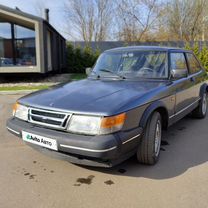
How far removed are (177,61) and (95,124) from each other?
8.19 ft

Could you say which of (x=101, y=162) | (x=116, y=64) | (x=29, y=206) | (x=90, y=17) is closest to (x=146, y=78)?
(x=116, y=64)

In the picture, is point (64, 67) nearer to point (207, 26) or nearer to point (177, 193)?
point (207, 26)

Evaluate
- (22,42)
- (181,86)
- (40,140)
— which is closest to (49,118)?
(40,140)

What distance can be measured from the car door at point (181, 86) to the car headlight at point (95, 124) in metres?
1.64

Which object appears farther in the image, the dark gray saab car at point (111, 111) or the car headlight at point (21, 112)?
the car headlight at point (21, 112)

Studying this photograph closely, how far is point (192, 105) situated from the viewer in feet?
16.1

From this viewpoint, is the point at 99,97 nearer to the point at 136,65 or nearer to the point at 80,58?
the point at 136,65

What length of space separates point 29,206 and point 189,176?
1.92 metres

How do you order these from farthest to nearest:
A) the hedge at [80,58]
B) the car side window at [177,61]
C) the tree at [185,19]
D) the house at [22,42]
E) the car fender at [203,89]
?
the tree at [185,19] < the hedge at [80,58] < the house at [22,42] < the car fender at [203,89] < the car side window at [177,61]

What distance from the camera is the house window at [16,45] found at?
12.2 metres

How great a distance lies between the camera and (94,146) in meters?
2.52

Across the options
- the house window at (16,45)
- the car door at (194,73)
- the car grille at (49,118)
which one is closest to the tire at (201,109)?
the car door at (194,73)

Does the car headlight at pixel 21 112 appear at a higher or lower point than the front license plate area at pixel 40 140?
higher

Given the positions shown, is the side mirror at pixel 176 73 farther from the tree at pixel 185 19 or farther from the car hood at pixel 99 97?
the tree at pixel 185 19
